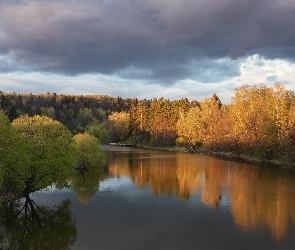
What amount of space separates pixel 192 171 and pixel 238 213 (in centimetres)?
2493

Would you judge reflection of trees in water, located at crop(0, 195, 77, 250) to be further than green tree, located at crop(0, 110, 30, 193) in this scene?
No

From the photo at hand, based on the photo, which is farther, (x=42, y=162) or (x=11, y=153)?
(x=42, y=162)

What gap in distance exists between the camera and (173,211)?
1291 inches

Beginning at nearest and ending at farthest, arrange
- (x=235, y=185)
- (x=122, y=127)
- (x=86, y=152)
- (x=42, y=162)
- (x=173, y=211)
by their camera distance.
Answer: (x=173, y=211), (x=42, y=162), (x=235, y=185), (x=86, y=152), (x=122, y=127)

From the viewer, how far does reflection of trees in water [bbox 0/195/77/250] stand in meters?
25.2

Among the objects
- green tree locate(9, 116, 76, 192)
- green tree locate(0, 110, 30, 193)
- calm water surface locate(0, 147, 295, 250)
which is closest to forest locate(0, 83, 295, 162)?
calm water surface locate(0, 147, 295, 250)

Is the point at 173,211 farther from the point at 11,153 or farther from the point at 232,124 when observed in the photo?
the point at 232,124

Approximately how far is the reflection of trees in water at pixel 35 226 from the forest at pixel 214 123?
42942 mm

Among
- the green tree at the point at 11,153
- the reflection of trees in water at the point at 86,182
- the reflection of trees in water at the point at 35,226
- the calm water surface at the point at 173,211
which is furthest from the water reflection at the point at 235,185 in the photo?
the green tree at the point at 11,153

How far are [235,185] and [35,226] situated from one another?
26999 millimetres

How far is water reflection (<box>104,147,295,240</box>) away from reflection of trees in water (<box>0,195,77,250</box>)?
13.9 metres

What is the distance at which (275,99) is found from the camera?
71812 millimetres

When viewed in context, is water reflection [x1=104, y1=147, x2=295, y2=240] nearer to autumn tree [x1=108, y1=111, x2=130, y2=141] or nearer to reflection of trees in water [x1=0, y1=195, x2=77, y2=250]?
reflection of trees in water [x1=0, y1=195, x2=77, y2=250]

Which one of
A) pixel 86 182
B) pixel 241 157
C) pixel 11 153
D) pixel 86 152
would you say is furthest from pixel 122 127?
pixel 11 153
